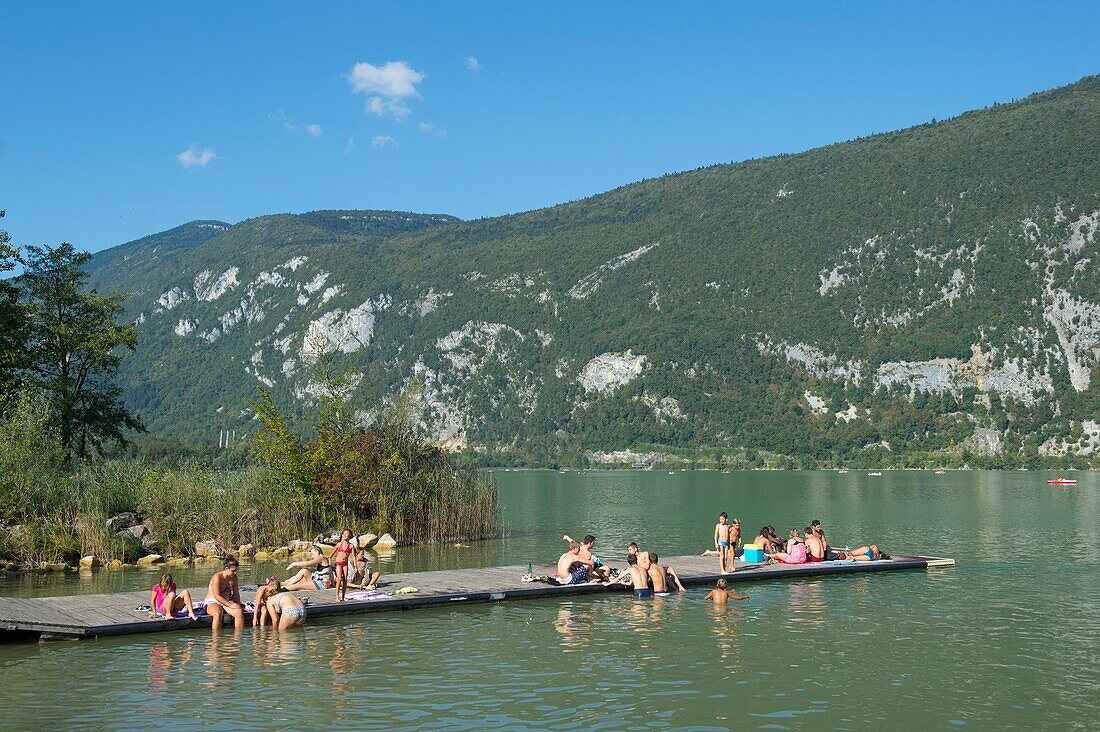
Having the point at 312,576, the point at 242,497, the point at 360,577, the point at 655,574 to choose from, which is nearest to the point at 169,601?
the point at 312,576

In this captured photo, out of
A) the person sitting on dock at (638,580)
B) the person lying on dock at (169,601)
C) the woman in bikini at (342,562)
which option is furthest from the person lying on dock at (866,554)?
the person lying on dock at (169,601)

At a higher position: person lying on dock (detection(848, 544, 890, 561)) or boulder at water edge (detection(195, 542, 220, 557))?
boulder at water edge (detection(195, 542, 220, 557))

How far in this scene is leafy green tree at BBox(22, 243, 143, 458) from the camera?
135 feet

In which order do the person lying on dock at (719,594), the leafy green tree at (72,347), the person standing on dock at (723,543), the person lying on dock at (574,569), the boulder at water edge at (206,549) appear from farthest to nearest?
the leafy green tree at (72,347) < the boulder at water edge at (206,549) < the person standing on dock at (723,543) < the person lying on dock at (574,569) < the person lying on dock at (719,594)

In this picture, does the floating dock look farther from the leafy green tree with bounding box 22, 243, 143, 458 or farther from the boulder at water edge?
the leafy green tree with bounding box 22, 243, 143, 458

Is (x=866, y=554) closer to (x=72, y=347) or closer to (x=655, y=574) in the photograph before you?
(x=655, y=574)

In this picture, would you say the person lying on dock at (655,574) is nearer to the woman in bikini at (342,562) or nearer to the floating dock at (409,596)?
the floating dock at (409,596)

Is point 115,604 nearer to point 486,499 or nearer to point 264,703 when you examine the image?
point 264,703

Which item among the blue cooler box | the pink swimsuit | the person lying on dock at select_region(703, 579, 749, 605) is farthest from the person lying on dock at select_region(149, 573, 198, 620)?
the blue cooler box

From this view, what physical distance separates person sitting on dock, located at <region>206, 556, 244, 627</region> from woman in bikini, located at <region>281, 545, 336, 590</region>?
1.73 m

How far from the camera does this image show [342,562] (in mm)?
21703

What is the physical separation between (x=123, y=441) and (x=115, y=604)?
24.2m

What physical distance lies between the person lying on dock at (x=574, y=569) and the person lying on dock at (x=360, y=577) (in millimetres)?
4200

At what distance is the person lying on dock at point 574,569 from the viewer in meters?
23.9
